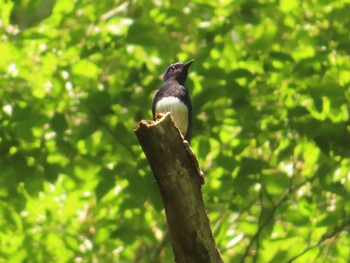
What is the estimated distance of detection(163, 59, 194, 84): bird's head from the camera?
5887 millimetres

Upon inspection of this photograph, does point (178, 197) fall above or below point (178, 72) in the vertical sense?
above

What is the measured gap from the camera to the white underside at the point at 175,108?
539 centimetres

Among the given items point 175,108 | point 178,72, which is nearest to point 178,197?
point 175,108

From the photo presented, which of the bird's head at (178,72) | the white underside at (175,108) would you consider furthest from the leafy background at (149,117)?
the white underside at (175,108)

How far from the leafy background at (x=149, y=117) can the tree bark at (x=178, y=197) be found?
7.43 ft

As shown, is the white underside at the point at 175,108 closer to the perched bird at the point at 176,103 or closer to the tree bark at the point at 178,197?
the perched bird at the point at 176,103

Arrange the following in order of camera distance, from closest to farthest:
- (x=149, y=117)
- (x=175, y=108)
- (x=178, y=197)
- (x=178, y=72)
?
(x=178, y=197) < (x=175, y=108) < (x=178, y=72) < (x=149, y=117)

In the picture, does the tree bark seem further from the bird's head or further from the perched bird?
the bird's head

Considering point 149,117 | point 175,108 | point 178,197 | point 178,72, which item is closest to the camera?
point 178,197

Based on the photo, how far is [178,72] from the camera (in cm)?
591

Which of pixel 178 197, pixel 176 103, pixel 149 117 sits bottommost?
pixel 149 117

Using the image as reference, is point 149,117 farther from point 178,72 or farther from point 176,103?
point 176,103

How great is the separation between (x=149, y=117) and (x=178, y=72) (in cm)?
53

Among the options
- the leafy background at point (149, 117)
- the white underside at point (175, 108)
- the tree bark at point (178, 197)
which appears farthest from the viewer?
the leafy background at point (149, 117)
